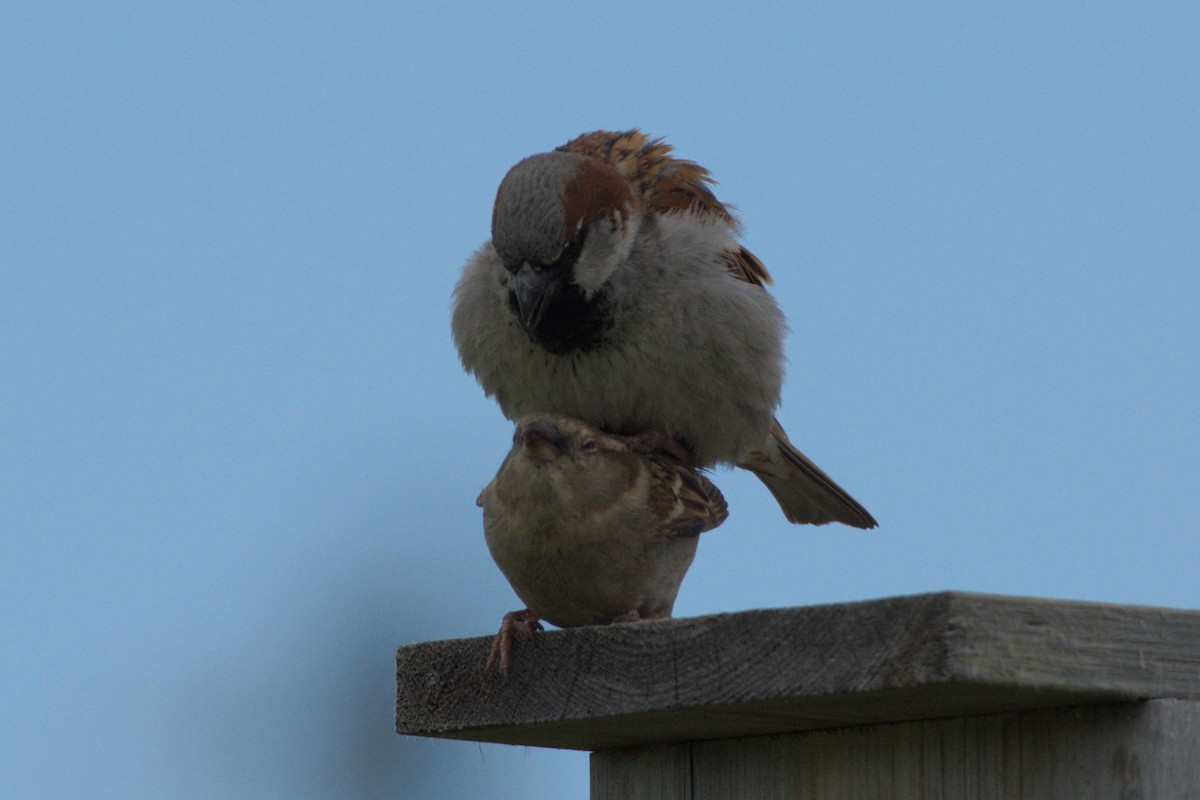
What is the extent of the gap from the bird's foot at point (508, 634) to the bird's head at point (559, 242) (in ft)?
2.75

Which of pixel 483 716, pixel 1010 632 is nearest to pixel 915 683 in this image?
pixel 1010 632

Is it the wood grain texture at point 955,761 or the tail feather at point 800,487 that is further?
the tail feather at point 800,487

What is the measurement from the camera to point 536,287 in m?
3.30

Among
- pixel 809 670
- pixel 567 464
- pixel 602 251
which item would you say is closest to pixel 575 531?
pixel 567 464

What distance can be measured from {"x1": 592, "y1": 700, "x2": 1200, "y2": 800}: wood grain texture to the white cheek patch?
0.97 meters

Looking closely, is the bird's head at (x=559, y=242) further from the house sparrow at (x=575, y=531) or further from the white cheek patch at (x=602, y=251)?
the house sparrow at (x=575, y=531)

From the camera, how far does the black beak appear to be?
3297mm

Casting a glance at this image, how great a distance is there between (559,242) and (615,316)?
0.71 ft

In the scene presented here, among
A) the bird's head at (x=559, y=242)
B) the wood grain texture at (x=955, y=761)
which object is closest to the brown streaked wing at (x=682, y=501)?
the wood grain texture at (x=955, y=761)

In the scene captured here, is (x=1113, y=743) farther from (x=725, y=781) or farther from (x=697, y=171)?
(x=697, y=171)

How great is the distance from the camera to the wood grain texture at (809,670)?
2102 millimetres

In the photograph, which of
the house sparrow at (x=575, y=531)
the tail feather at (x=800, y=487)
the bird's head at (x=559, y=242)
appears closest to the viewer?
the house sparrow at (x=575, y=531)

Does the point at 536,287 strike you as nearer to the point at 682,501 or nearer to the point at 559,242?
the point at 559,242

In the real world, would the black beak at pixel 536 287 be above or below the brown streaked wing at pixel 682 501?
above
